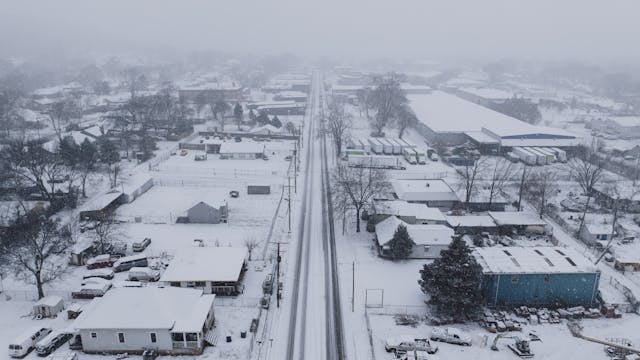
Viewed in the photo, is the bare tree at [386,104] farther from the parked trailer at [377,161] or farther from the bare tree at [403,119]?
the parked trailer at [377,161]

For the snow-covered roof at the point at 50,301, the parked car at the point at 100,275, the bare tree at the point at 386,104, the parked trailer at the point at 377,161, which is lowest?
the parked car at the point at 100,275

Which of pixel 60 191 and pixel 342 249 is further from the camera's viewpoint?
pixel 60 191

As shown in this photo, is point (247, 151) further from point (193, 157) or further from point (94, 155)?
point (94, 155)

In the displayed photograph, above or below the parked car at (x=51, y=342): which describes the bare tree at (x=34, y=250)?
above

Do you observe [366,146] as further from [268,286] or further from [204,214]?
[268,286]

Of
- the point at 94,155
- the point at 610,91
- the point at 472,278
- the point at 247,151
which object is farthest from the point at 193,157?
the point at 610,91

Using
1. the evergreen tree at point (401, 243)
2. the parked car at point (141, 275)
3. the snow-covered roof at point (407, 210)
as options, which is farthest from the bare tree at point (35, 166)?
the evergreen tree at point (401, 243)
